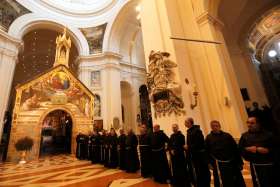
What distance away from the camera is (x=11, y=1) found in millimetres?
12031

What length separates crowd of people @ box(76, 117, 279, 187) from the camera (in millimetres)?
2215

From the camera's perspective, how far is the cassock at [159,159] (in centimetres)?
375

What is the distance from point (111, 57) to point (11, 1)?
807 centimetres

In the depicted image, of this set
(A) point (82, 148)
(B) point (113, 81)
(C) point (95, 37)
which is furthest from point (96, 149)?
(C) point (95, 37)

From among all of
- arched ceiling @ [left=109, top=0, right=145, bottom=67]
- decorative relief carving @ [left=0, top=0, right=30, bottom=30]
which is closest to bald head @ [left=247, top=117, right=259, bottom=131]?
arched ceiling @ [left=109, top=0, right=145, bottom=67]

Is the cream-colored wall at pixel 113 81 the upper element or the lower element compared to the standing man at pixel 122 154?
upper

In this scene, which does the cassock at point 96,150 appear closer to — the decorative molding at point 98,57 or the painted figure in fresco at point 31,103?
the painted figure in fresco at point 31,103

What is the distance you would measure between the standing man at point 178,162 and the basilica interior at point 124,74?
639mm

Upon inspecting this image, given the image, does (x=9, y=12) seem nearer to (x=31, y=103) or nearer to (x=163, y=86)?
(x=31, y=103)

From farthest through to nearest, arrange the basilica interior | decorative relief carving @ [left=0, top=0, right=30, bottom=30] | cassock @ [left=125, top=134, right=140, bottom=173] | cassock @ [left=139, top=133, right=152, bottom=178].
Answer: decorative relief carving @ [left=0, top=0, right=30, bottom=30], the basilica interior, cassock @ [left=125, top=134, right=140, bottom=173], cassock @ [left=139, top=133, right=152, bottom=178]

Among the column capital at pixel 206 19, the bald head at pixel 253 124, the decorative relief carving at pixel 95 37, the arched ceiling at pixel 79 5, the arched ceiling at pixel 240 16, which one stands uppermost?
the arched ceiling at pixel 79 5

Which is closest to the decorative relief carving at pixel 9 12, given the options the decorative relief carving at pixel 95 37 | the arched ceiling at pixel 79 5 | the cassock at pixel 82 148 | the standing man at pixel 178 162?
the arched ceiling at pixel 79 5

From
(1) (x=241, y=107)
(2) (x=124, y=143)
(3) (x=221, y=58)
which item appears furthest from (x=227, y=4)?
(2) (x=124, y=143)

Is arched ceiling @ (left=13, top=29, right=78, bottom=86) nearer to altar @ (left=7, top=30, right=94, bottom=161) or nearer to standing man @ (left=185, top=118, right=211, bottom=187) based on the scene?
altar @ (left=7, top=30, right=94, bottom=161)
